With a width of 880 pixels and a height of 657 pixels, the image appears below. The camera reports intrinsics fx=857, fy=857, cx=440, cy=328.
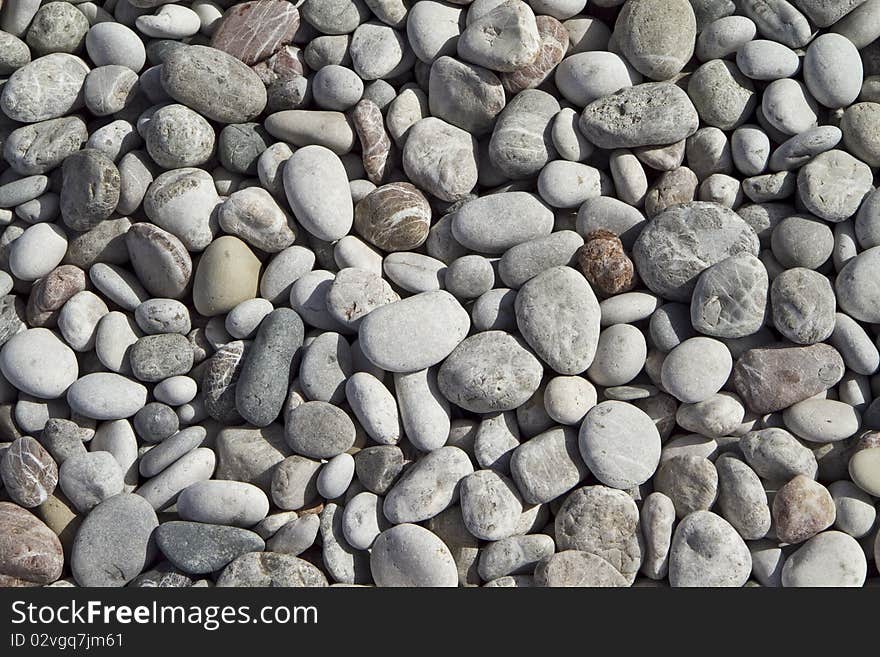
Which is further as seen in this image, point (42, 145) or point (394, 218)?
point (42, 145)

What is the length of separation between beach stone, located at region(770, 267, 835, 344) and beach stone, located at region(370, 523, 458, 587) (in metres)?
1.14

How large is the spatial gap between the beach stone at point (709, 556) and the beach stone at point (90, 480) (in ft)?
5.15

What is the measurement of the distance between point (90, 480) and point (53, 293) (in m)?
0.62

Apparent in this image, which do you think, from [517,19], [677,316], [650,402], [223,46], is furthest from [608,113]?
[223,46]

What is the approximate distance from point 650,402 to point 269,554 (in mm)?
1146

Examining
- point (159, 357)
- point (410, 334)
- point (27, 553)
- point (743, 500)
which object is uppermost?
point (410, 334)

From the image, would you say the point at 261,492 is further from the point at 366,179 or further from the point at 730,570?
the point at 730,570

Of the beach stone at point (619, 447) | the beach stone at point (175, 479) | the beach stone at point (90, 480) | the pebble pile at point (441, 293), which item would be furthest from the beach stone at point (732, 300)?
→ the beach stone at point (90, 480)

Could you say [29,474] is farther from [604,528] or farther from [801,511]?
[801,511]

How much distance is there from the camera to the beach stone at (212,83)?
271 cm

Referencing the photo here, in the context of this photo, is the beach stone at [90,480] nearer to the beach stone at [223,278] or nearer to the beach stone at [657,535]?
the beach stone at [223,278]

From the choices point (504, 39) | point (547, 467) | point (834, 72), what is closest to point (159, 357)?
point (547, 467)

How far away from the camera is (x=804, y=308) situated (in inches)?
93.3

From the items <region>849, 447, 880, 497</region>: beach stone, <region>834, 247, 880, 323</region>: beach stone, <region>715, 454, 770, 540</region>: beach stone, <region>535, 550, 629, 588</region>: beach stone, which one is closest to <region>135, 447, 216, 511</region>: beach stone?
<region>535, 550, 629, 588</region>: beach stone
